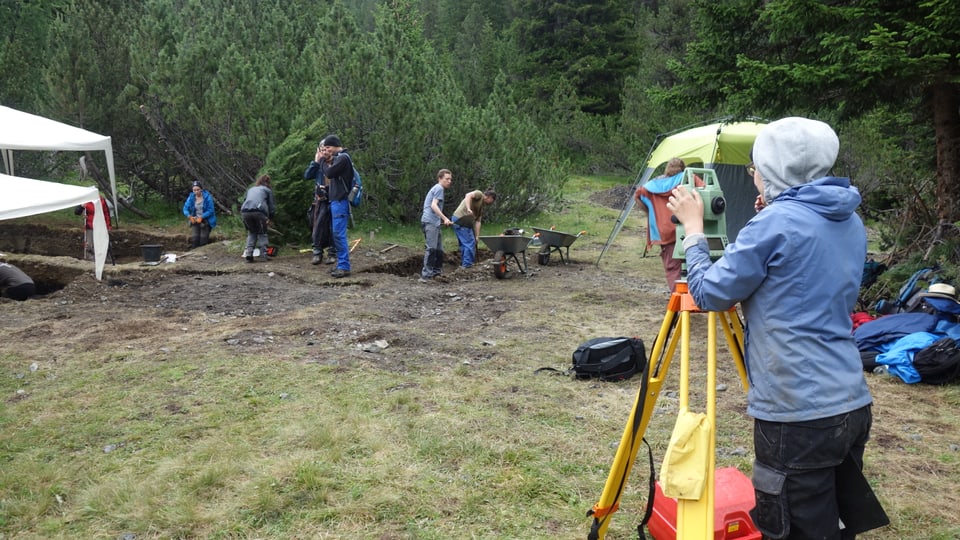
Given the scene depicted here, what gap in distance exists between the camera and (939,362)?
16.9ft

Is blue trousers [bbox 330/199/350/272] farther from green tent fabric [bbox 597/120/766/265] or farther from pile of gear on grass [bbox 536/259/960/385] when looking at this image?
pile of gear on grass [bbox 536/259/960/385]

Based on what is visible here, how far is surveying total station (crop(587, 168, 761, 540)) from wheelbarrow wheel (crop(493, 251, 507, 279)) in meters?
7.14

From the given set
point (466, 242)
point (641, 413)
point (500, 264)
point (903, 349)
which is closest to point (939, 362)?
point (903, 349)

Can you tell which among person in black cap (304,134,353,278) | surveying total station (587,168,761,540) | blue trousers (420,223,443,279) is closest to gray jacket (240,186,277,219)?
person in black cap (304,134,353,278)

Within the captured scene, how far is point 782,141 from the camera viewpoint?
80.4 inches

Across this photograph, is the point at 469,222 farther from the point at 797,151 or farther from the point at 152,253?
the point at 797,151

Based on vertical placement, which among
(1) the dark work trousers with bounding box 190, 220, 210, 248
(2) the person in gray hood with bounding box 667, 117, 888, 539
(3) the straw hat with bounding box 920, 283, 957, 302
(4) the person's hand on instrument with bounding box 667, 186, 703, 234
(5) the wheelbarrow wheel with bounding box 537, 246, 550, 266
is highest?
(4) the person's hand on instrument with bounding box 667, 186, 703, 234

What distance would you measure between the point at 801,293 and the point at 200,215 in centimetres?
1257

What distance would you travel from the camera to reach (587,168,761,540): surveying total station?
204cm

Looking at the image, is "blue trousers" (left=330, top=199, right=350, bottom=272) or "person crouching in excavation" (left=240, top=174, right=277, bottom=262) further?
"person crouching in excavation" (left=240, top=174, right=277, bottom=262)

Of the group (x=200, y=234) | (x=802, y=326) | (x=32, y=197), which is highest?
(x=802, y=326)

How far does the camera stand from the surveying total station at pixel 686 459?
6.70 feet

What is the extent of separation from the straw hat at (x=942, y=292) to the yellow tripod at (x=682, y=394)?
13.8 ft

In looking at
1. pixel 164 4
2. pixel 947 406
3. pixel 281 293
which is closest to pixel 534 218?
pixel 281 293
